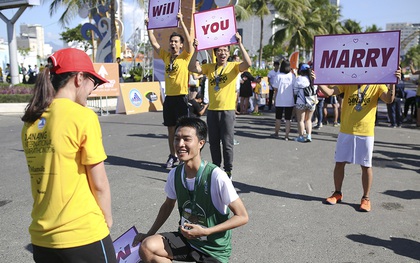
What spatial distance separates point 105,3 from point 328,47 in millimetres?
20185

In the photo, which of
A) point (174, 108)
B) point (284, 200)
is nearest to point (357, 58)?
point (284, 200)

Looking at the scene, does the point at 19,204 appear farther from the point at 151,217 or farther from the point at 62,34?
the point at 62,34

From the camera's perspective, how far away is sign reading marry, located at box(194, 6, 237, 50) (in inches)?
226

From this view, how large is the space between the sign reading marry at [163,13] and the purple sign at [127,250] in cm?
430

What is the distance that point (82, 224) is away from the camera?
1950mm

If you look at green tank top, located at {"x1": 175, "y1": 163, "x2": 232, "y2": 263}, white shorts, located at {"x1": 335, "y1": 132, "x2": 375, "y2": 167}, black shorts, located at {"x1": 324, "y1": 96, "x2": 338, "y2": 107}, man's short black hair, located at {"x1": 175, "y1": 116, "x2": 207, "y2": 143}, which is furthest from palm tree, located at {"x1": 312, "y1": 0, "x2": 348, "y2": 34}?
green tank top, located at {"x1": 175, "y1": 163, "x2": 232, "y2": 263}

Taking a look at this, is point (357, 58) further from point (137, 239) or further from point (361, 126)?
point (137, 239)

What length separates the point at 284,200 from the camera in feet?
17.1

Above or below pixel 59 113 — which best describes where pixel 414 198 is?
below

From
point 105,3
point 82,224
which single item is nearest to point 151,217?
point 82,224

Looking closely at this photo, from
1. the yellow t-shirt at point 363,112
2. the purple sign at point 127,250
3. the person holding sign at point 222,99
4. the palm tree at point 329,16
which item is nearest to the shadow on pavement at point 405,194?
the yellow t-shirt at point 363,112

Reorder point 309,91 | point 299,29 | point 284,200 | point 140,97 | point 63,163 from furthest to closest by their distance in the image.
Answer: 1. point 299,29
2. point 140,97
3. point 309,91
4. point 284,200
5. point 63,163

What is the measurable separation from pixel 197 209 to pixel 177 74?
3932 millimetres

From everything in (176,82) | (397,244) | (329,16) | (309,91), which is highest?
(329,16)
